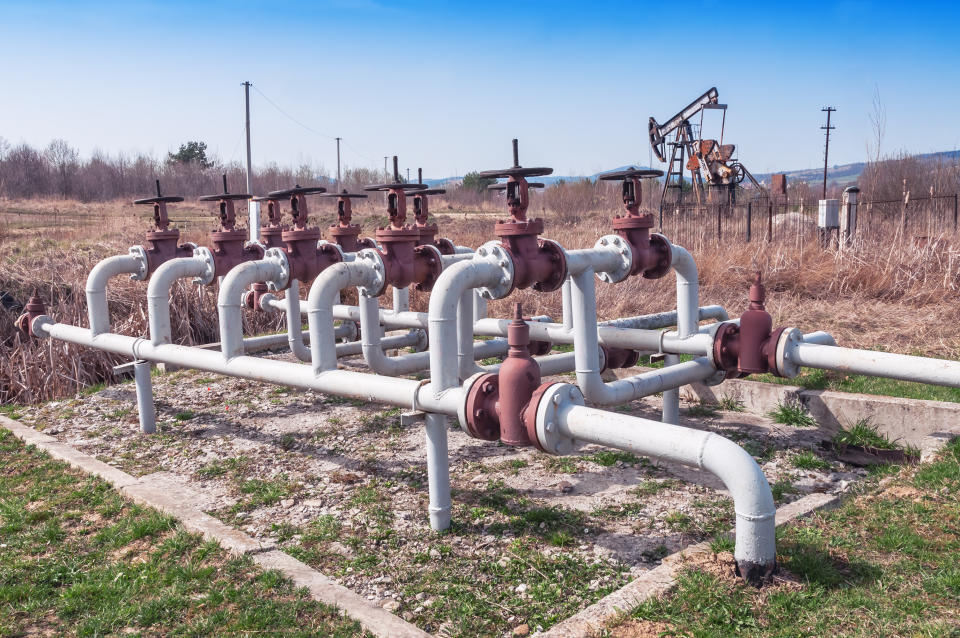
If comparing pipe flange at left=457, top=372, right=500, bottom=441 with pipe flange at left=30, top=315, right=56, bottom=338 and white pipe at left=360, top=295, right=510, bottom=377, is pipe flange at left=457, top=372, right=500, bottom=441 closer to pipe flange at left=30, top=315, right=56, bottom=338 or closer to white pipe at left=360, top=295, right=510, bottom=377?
white pipe at left=360, top=295, right=510, bottom=377

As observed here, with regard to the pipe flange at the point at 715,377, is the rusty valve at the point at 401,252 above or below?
above

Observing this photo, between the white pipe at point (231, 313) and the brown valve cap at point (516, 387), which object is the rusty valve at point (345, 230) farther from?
the brown valve cap at point (516, 387)

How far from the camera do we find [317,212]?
33.6 meters

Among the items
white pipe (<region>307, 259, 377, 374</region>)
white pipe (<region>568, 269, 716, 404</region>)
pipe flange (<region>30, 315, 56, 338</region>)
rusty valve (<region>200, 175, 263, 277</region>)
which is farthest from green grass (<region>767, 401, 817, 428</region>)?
pipe flange (<region>30, 315, 56, 338</region>)

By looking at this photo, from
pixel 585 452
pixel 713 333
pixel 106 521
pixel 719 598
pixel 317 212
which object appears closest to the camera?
pixel 719 598

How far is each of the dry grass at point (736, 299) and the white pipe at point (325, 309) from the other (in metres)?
4.57

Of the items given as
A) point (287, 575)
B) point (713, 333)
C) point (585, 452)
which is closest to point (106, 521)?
point (287, 575)

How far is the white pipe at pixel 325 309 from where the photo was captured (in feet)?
13.3

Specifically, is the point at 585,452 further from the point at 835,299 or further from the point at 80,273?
the point at 80,273

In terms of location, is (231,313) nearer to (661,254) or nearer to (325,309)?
(325,309)

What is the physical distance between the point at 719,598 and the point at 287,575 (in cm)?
173

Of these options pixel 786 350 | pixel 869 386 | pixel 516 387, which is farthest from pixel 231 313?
pixel 869 386

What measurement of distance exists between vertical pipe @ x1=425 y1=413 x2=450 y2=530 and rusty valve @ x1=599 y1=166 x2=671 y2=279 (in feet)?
5.20

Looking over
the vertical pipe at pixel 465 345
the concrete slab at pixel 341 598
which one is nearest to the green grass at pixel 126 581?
the concrete slab at pixel 341 598
